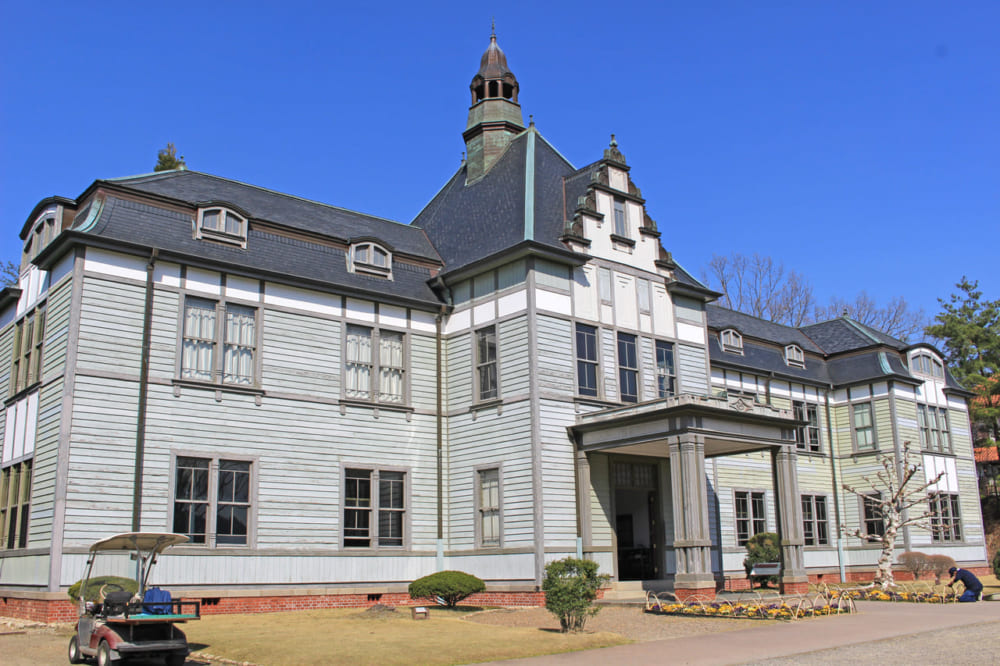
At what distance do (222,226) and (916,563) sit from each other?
27.3 metres

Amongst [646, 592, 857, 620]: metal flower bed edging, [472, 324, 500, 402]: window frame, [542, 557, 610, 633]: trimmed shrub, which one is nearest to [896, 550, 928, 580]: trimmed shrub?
[646, 592, 857, 620]: metal flower bed edging

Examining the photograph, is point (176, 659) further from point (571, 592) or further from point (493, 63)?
point (493, 63)

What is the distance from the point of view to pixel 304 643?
14945 mm

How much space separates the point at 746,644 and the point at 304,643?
735cm

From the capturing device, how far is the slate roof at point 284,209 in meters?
23.5

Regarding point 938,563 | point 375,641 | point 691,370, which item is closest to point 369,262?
point 691,370

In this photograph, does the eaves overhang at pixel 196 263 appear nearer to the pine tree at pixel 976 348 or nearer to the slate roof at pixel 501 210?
the slate roof at pixel 501 210

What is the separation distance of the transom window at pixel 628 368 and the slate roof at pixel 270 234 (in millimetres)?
5630

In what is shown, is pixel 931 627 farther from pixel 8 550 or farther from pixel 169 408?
pixel 8 550

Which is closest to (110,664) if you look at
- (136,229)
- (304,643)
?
(304,643)

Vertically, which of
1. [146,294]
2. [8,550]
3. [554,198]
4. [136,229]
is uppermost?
[554,198]

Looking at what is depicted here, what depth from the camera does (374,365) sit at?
2478 cm

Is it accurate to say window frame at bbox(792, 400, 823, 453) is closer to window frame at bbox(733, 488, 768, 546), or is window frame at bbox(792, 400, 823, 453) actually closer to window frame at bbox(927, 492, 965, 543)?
window frame at bbox(733, 488, 768, 546)

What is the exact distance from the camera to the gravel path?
55.6ft
